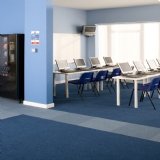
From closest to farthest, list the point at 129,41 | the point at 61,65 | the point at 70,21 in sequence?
the point at 61,65
the point at 70,21
the point at 129,41

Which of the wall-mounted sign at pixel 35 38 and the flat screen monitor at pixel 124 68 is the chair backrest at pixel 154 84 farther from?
the wall-mounted sign at pixel 35 38

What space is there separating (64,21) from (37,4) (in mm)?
3871

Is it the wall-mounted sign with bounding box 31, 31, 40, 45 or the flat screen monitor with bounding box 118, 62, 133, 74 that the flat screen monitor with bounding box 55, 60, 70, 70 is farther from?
the flat screen monitor with bounding box 118, 62, 133, 74

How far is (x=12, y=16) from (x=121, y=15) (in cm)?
413

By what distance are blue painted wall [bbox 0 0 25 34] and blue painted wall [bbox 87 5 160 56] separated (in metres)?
4.04

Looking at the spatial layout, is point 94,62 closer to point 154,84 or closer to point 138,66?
point 138,66

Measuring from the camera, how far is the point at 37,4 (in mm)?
6867

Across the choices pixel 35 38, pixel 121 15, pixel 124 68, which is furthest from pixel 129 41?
pixel 35 38

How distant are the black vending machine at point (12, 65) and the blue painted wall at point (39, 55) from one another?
25cm

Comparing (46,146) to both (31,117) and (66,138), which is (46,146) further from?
(31,117)

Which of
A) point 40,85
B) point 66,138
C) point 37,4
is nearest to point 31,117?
point 40,85

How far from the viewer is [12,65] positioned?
7527 mm

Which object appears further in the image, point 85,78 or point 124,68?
point 85,78

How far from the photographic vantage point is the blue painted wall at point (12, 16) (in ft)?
25.7
